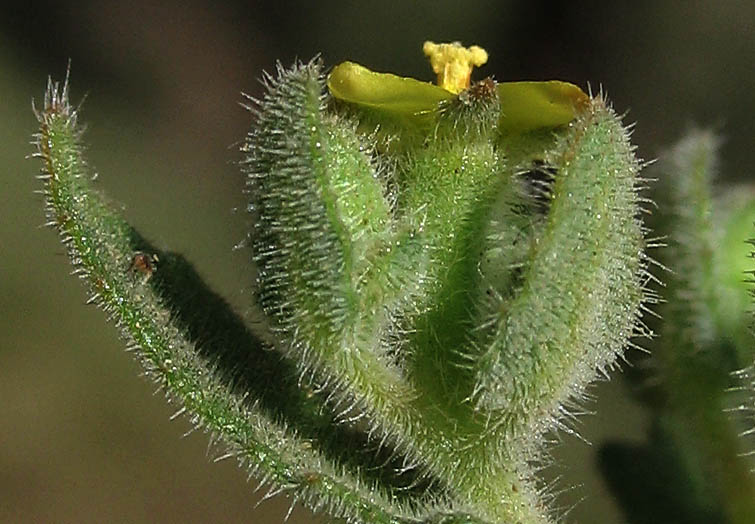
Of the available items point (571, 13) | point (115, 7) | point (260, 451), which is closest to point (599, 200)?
point (260, 451)

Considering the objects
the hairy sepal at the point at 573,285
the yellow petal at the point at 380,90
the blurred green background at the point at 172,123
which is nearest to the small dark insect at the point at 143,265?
the yellow petal at the point at 380,90

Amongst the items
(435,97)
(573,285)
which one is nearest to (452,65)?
(435,97)

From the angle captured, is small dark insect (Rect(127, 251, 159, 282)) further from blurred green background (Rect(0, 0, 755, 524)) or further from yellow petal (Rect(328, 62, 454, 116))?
blurred green background (Rect(0, 0, 755, 524))

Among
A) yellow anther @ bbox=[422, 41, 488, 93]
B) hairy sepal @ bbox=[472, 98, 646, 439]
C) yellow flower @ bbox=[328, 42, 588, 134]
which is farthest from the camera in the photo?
yellow anther @ bbox=[422, 41, 488, 93]

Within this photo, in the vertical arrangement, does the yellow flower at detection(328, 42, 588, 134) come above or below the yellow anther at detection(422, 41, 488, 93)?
below

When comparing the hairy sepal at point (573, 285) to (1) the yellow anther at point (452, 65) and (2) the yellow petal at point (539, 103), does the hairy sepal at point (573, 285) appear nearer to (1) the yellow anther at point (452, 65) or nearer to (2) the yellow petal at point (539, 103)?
(2) the yellow petal at point (539, 103)

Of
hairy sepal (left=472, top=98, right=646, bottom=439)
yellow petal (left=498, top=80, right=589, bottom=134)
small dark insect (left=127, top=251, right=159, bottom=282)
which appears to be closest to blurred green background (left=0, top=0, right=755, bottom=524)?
small dark insect (left=127, top=251, right=159, bottom=282)
